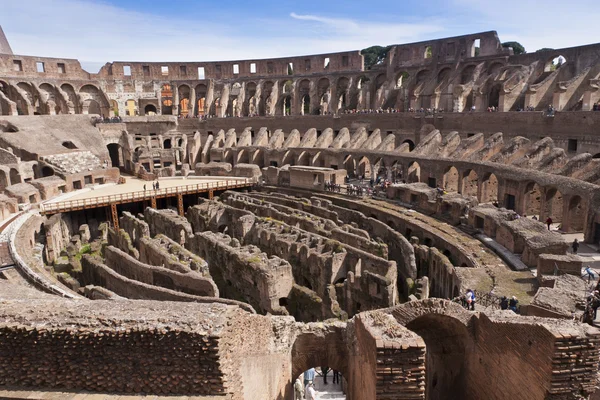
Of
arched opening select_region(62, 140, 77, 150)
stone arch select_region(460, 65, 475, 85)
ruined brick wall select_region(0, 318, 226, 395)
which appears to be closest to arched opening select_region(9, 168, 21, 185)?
arched opening select_region(62, 140, 77, 150)

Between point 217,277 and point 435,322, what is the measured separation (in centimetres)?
1165

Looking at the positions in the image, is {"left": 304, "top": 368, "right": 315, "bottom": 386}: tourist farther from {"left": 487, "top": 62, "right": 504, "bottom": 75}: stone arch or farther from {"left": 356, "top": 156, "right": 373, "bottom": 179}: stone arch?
{"left": 487, "top": 62, "right": 504, "bottom": 75}: stone arch

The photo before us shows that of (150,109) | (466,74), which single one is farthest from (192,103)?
(466,74)

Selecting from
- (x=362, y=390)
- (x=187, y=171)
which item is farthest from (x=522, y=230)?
(x=187, y=171)

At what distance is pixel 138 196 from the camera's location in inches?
1187

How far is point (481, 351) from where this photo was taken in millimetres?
8953

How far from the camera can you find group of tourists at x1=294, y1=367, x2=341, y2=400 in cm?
1135

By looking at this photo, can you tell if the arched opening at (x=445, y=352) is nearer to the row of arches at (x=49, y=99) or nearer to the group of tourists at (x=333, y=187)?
the group of tourists at (x=333, y=187)

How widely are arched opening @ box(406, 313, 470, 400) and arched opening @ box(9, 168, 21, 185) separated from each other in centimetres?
3062

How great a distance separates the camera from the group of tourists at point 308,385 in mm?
11352

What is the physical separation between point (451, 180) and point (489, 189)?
3.01 metres

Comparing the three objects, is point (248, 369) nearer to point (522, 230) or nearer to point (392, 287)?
point (392, 287)

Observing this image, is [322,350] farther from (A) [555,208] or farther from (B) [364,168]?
(B) [364,168]

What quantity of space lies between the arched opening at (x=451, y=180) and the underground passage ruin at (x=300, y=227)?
174 millimetres
